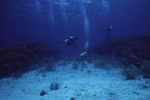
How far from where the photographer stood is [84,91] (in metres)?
4.58

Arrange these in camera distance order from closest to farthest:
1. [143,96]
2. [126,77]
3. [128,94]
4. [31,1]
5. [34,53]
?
[143,96]
[128,94]
[126,77]
[34,53]
[31,1]

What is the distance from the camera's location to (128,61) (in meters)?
8.00

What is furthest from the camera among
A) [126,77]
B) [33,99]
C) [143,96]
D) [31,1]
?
[31,1]

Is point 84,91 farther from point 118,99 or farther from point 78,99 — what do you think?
point 118,99

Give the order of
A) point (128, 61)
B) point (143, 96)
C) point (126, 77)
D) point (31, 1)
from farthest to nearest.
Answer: point (31, 1)
point (128, 61)
point (126, 77)
point (143, 96)

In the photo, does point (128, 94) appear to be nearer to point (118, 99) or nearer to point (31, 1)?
point (118, 99)

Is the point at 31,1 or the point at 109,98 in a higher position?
the point at 31,1

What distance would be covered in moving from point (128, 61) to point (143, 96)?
15.9ft

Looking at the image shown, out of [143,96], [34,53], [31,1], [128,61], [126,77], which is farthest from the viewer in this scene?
[31,1]

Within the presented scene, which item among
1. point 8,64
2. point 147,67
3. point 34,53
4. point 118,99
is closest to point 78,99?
point 118,99

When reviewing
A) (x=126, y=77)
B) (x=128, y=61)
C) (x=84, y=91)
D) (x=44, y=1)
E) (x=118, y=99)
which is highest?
(x=44, y=1)

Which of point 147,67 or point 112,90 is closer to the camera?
point 112,90

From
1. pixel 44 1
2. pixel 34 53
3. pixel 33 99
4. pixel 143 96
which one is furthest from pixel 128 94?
pixel 44 1

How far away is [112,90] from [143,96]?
1.20 m
